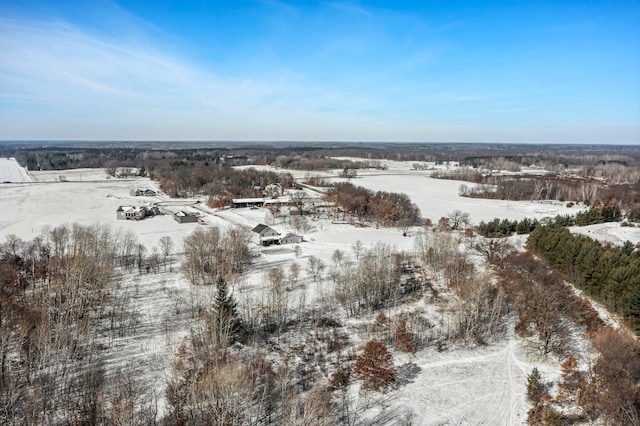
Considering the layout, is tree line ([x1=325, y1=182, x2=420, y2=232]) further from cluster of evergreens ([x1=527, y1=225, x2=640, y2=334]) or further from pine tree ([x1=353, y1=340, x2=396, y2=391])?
pine tree ([x1=353, y1=340, x2=396, y2=391])

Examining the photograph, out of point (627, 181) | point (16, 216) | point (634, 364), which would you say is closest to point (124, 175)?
point (16, 216)

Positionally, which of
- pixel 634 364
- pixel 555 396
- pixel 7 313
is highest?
pixel 7 313

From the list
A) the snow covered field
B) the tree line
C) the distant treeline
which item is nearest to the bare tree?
the snow covered field

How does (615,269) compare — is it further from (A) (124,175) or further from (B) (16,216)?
(A) (124,175)

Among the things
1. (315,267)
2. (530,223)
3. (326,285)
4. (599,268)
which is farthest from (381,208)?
(599,268)

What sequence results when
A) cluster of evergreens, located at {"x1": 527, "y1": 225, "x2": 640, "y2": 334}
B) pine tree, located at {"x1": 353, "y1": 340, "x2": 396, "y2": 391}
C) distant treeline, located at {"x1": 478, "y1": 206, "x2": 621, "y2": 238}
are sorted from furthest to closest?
1. distant treeline, located at {"x1": 478, "y1": 206, "x2": 621, "y2": 238}
2. cluster of evergreens, located at {"x1": 527, "y1": 225, "x2": 640, "y2": 334}
3. pine tree, located at {"x1": 353, "y1": 340, "x2": 396, "y2": 391}

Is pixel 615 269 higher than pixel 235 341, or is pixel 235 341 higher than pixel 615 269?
pixel 615 269
